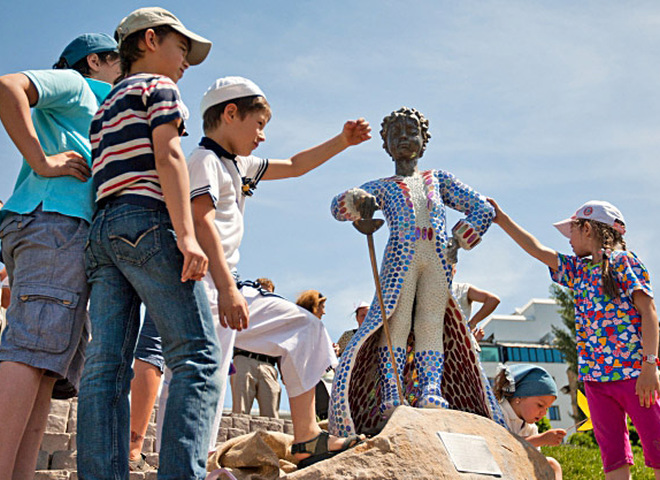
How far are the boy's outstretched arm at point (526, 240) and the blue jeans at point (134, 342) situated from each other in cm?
292

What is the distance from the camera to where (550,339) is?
42.8 metres

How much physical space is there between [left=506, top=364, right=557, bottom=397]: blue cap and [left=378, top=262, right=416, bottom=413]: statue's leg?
1449 millimetres

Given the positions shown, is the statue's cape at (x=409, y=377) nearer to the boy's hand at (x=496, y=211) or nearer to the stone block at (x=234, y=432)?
the boy's hand at (x=496, y=211)

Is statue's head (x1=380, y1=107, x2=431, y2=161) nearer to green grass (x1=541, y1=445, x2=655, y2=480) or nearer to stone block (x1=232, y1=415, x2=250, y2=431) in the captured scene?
stone block (x1=232, y1=415, x2=250, y2=431)

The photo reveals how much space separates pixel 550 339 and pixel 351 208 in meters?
40.4

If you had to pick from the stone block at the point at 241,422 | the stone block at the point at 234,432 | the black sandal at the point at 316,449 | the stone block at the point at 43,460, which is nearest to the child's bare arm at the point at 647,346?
the black sandal at the point at 316,449

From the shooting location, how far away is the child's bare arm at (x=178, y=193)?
8.39ft

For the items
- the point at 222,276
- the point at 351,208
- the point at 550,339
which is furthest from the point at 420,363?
the point at 550,339

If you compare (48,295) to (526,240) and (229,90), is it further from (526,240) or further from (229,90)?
(526,240)

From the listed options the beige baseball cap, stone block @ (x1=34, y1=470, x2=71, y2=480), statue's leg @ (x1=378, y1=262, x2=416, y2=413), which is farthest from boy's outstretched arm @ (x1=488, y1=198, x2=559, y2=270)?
stone block @ (x1=34, y1=470, x2=71, y2=480)

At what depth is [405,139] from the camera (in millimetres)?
5148

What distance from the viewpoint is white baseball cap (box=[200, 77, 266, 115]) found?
3578 millimetres

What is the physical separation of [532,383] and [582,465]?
8.26 feet

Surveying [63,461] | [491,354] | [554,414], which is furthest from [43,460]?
[554,414]
